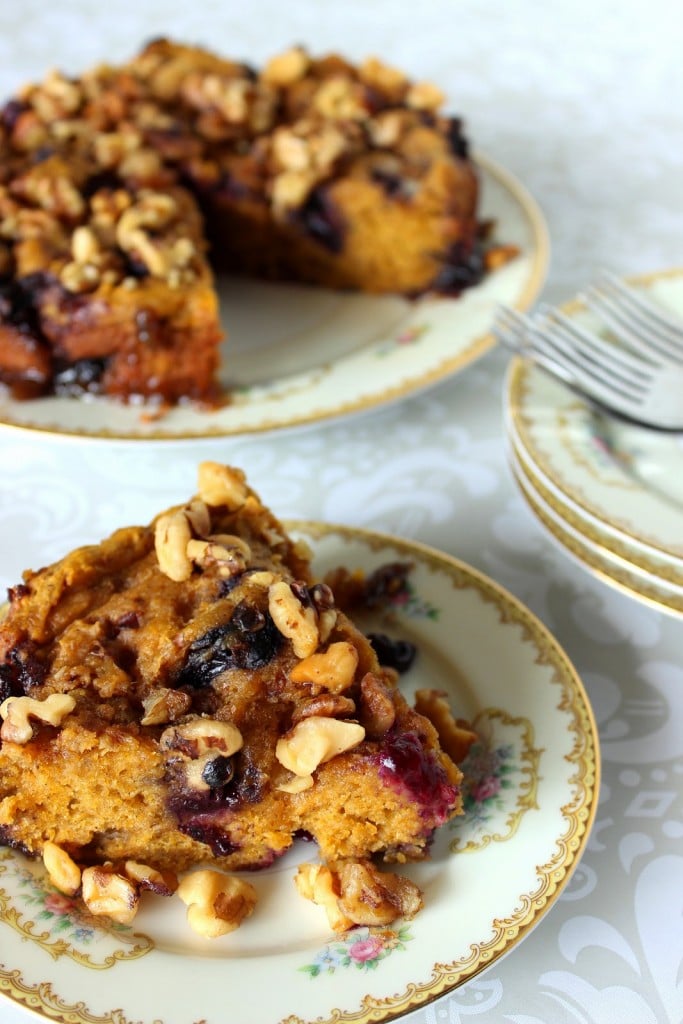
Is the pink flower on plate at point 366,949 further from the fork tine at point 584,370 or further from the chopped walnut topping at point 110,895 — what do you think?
the fork tine at point 584,370

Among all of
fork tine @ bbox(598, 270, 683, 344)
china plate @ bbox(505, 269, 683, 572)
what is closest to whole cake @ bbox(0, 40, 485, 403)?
fork tine @ bbox(598, 270, 683, 344)

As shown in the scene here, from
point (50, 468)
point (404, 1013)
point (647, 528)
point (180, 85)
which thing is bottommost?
point (50, 468)

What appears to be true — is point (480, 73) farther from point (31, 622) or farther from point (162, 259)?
point (31, 622)

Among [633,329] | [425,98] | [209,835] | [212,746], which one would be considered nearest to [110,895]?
[209,835]

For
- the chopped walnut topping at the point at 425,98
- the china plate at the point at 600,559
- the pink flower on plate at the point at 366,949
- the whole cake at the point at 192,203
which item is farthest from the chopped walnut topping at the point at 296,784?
the chopped walnut topping at the point at 425,98

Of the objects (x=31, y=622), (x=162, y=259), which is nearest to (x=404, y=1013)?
(x=31, y=622)

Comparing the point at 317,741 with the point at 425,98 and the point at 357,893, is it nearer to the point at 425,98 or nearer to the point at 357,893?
the point at 357,893
